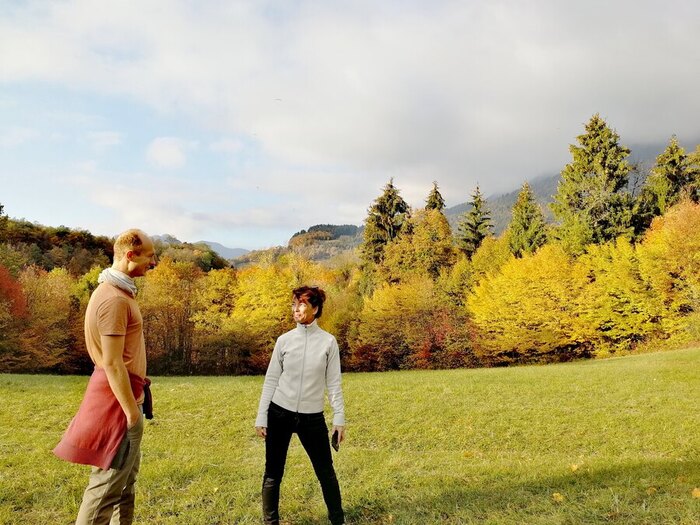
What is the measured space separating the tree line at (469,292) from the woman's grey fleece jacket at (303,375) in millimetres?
32656

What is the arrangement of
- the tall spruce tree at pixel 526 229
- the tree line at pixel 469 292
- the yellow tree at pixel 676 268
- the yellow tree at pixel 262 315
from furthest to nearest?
the tall spruce tree at pixel 526 229, the yellow tree at pixel 262 315, the tree line at pixel 469 292, the yellow tree at pixel 676 268

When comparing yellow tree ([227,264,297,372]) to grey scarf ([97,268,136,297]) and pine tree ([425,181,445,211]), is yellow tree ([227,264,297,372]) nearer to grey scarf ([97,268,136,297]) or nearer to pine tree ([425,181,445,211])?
pine tree ([425,181,445,211])

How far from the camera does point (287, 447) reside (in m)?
4.22

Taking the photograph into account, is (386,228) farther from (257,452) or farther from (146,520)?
(146,520)

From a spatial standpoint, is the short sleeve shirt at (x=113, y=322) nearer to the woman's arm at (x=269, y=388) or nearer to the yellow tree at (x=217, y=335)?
the woman's arm at (x=269, y=388)

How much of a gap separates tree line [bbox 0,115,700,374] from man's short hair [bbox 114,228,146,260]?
3407cm

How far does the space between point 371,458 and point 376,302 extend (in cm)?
3344

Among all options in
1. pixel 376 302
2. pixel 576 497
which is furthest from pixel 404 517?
pixel 376 302

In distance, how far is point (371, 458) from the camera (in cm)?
709

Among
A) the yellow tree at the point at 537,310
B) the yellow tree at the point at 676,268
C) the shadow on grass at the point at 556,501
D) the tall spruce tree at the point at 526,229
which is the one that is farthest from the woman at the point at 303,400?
the tall spruce tree at the point at 526,229

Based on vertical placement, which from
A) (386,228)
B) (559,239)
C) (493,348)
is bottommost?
(493,348)

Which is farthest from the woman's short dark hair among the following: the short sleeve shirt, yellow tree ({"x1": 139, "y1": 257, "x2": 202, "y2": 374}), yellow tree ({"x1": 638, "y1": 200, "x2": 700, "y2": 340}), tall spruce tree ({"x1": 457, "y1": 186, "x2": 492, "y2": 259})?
tall spruce tree ({"x1": 457, "y1": 186, "x2": 492, "y2": 259})

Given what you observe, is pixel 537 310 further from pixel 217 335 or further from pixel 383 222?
pixel 217 335

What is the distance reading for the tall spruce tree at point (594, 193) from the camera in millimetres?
37500
